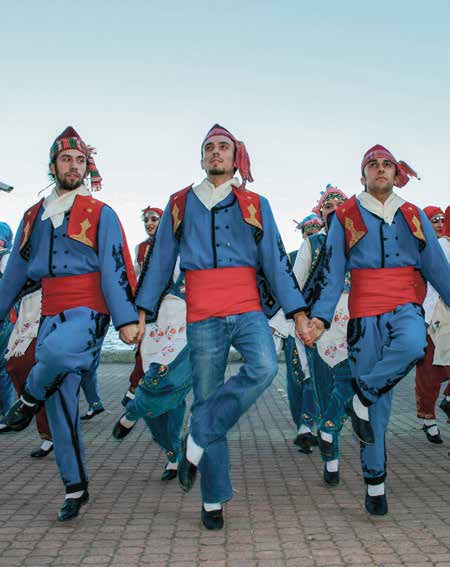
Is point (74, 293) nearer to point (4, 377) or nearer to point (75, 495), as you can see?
point (75, 495)

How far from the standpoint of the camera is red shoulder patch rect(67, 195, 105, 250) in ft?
13.6

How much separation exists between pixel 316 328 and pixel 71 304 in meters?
1.47

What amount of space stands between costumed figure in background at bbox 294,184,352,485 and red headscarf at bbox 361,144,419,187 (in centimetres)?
46

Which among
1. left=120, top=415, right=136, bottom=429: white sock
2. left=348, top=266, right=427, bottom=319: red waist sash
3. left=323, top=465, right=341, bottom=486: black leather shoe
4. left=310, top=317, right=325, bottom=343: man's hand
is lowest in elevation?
left=323, top=465, right=341, bottom=486: black leather shoe

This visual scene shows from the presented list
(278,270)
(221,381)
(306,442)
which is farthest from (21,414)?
(306,442)

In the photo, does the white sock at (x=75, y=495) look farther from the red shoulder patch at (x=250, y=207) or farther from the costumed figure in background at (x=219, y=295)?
the red shoulder patch at (x=250, y=207)

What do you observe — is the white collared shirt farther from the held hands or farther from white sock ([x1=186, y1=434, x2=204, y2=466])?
white sock ([x1=186, y1=434, x2=204, y2=466])

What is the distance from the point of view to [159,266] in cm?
426

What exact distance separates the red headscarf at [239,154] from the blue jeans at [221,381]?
3.09 ft

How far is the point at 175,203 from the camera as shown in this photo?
13.9 feet

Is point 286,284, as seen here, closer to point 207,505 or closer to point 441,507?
point 207,505

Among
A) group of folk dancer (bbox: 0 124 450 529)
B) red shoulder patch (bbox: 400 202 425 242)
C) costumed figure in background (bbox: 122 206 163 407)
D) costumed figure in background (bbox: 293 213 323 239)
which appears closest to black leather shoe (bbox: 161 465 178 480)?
group of folk dancer (bbox: 0 124 450 529)

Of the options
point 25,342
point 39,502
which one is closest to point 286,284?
point 39,502

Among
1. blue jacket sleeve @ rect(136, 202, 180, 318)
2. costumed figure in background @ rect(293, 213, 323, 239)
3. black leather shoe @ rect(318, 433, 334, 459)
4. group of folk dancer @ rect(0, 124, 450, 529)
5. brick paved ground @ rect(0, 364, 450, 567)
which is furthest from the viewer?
costumed figure in background @ rect(293, 213, 323, 239)
